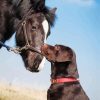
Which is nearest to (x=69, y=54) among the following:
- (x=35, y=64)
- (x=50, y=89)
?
(x=50, y=89)

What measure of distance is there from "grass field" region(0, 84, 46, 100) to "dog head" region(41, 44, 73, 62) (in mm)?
5182

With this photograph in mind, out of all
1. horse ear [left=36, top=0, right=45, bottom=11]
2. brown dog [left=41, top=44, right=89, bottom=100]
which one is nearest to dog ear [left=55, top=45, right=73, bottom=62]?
brown dog [left=41, top=44, right=89, bottom=100]

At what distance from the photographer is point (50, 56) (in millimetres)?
9414

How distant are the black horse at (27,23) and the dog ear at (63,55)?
181 centimetres

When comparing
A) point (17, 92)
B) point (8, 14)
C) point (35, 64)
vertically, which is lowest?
point (17, 92)

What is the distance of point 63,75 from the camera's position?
30.6 ft

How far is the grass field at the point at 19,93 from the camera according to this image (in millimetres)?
14901

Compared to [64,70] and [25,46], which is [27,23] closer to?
[25,46]

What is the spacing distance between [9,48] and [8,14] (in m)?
0.83

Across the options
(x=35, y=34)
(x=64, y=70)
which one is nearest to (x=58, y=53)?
(x=64, y=70)

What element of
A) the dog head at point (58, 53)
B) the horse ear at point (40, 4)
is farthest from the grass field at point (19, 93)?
the dog head at point (58, 53)

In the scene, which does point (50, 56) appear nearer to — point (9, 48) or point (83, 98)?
point (83, 98)

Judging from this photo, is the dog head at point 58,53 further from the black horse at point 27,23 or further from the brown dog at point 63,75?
the black horse at point 27,23

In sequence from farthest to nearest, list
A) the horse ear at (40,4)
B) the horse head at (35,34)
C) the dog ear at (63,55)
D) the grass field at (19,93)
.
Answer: the grass field at (19,93), the horse ear at (40,4), the horse head at (35,34), the dog ear at (63,55)
